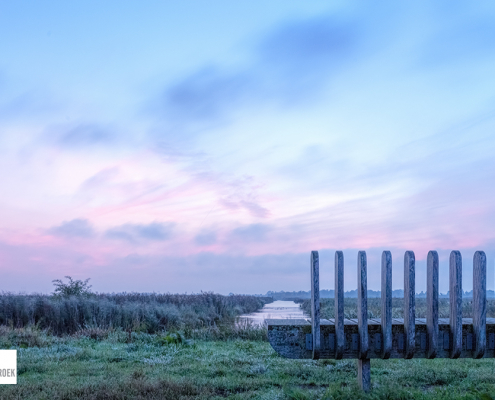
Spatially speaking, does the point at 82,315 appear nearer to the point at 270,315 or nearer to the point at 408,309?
the point at 270,315

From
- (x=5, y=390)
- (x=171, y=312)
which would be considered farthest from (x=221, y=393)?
(x=171, y=312)

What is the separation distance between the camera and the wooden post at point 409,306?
5.30 m

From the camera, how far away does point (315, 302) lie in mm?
5277

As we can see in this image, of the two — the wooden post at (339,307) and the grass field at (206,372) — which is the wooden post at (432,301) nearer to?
the grass field at (206,372)

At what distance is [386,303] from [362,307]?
0.89ft

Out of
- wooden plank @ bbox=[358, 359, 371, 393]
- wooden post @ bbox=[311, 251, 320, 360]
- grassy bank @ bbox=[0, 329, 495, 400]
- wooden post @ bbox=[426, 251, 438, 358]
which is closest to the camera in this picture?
wooden post @ bbox=[311, 251, 320, 360]

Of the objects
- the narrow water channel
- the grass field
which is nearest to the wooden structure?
the grass field

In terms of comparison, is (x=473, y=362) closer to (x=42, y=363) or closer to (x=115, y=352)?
(x=115, y=352)

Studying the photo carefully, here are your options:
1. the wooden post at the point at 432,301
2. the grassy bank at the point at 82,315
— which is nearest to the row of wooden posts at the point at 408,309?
the wooden post at the point at 432,301

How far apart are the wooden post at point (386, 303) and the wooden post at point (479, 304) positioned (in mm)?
1060

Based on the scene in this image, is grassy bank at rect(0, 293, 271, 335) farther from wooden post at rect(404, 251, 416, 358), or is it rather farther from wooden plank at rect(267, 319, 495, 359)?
wooden post at rect(404, 251, 416, 358)

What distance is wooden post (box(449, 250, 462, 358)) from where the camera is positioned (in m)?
5.35

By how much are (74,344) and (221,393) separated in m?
6.90

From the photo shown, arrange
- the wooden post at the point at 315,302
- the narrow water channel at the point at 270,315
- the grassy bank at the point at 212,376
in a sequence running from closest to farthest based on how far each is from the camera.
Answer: the wooden post at the point at 315,302 < the grassy bank at the point at 212,376 < the narrow water channel at the point at 270,315
